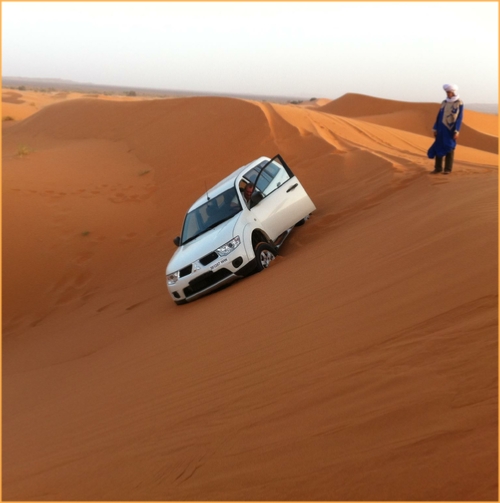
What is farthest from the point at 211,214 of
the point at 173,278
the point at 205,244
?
the point at 173,278

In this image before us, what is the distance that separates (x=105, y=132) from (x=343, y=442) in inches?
943

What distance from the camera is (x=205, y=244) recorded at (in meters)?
8.09

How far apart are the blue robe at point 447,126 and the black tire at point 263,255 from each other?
3767 mm

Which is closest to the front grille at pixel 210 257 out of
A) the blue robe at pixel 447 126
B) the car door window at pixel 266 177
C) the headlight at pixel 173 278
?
the headlight at pixel 173 278

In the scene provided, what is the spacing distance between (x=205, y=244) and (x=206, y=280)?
1.81 ft

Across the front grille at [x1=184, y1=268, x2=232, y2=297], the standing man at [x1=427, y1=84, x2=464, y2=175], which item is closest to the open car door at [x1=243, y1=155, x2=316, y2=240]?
the front grille at [x1=184, y1=268, x2=232, y2=297]

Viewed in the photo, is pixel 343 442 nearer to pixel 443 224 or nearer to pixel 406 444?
pixel 406 444

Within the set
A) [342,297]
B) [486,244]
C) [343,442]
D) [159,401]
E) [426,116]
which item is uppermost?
[426,116]

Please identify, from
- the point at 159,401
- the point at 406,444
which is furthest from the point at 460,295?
the point at 159,401

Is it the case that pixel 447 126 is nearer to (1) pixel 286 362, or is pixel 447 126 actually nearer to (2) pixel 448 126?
(2) pixel 448 126

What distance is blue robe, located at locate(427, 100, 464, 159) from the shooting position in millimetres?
9539

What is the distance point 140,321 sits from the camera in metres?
8.30

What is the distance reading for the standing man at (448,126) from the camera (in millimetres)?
9492

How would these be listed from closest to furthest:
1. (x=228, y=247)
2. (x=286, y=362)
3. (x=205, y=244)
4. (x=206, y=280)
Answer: (x=286, y=362) < (x=228, y=247) < (x=206, y=280) < (x=205, y=244)
